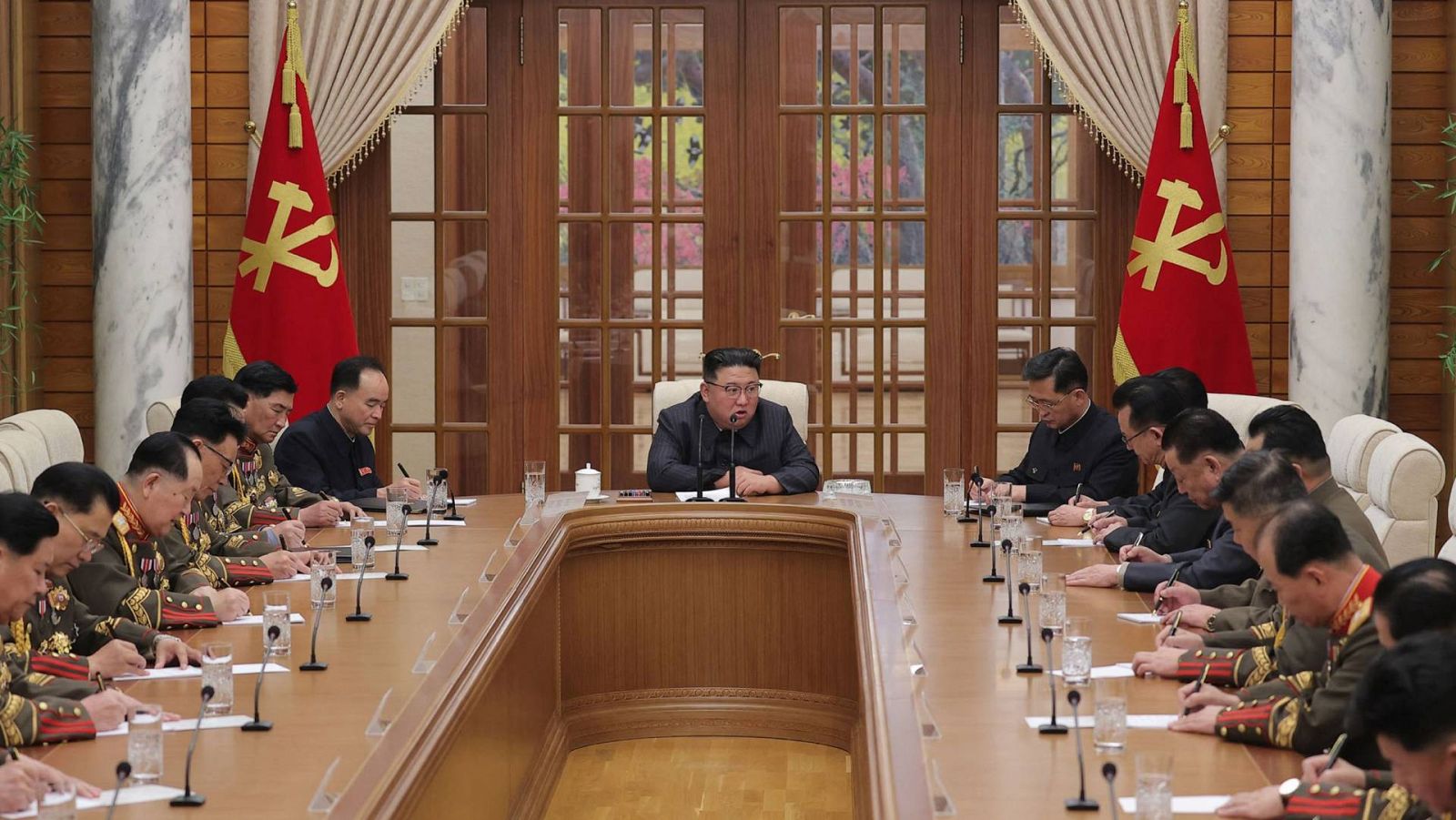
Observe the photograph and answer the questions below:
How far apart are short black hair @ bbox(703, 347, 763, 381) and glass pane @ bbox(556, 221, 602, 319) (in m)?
1.56

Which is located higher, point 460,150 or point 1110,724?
point 460,150

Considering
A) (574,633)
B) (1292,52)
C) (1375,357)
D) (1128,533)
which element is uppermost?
(1292,52)

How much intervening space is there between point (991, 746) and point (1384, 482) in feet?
8.12

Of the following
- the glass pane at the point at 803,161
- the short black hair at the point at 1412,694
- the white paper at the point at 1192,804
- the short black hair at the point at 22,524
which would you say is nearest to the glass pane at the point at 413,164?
the glass pane at the point at 803,161

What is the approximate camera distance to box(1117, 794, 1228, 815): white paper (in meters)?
2.62

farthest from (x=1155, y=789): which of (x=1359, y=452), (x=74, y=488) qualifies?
(x=1359, y=452)

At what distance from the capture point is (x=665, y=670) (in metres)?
5.82

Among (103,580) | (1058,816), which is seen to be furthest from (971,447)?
(1058,816)

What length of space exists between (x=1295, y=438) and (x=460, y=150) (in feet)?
15.0

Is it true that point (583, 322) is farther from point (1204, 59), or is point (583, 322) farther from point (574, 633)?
point (1204, 59)

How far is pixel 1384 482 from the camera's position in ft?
16.4

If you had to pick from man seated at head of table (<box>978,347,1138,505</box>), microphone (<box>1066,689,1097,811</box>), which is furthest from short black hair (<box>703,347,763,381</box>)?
microphone (<box>1066,689,1097,811</box>)

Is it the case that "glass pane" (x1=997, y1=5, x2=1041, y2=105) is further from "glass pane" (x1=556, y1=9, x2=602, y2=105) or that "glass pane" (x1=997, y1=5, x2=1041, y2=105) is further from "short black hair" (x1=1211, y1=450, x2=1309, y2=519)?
"short black hair" (x1=1211, y1=450, x2=1309, y2=519)

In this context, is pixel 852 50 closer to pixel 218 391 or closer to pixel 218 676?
pixel 218 391
